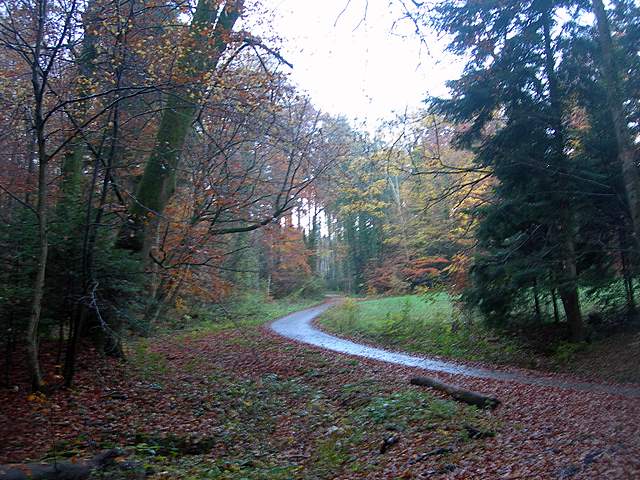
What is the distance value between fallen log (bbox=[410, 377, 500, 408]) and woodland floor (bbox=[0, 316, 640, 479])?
0.86ft

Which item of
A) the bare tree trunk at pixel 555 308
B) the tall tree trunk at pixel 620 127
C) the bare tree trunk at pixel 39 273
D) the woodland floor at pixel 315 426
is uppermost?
the tall tree trunk at pixel 620 127

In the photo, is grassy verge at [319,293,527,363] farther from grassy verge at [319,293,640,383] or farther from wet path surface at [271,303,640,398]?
wet path surface at [271,303,640,398]

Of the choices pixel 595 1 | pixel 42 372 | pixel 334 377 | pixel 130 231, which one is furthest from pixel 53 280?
pixel 595 1

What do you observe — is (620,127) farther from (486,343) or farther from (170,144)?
(170,144)

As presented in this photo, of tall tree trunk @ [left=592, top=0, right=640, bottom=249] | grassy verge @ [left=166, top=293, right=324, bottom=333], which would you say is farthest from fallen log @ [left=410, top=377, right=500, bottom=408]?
grassy verge @ [left=166, top=293, right=324, bottom=333]

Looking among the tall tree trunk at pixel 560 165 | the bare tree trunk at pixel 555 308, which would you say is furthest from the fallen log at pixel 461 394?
the bare tree trunk at pixel 555 308

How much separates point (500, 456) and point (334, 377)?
21.2 feet

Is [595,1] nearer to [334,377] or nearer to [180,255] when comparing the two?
[334,377]

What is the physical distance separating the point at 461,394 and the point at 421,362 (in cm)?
463

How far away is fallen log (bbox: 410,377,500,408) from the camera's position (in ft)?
28.6

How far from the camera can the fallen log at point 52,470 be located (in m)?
5.46

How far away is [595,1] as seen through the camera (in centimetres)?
830

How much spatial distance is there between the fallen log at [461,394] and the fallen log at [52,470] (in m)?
5.96

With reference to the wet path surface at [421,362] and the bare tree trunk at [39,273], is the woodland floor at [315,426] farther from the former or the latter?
the bare tree trunk at [39,273]
